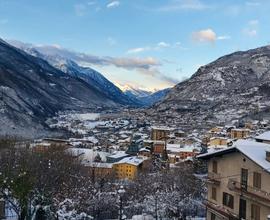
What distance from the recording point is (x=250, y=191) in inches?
958

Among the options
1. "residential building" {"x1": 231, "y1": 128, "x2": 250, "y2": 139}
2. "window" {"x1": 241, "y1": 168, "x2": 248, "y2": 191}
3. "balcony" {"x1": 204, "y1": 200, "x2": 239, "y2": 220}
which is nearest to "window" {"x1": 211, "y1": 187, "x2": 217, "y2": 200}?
"balcony" {"x1": 204, "y1": 200, "x2": 239, "y2": 220}

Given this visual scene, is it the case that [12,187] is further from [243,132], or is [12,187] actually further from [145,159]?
[243,132]

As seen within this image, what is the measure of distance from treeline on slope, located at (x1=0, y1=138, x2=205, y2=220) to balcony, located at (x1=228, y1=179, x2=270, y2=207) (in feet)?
41.8

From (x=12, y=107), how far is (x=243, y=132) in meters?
91.6

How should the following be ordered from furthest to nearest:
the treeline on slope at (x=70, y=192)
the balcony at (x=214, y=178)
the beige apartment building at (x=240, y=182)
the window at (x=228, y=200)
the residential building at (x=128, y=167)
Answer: the residential building at (x=128, y=167) → the treeline on slope at (x=70, y=192) → the balcony at (x=214, y=178) → the window at (x=228, y=200) → the beige apartment building at (x=240, y=182)

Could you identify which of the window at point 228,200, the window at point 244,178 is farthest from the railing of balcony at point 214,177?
the window at point 244,178

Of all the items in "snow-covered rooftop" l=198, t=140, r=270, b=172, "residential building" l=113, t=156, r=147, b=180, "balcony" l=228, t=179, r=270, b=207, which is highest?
"snow-covered rooftop" l=198, t=140, r=270, b=172

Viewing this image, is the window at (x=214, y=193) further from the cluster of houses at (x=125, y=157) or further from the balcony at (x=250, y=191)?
the cluster of houses at (x=125, y=157)

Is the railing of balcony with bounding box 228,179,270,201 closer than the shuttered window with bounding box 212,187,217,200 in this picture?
Yes

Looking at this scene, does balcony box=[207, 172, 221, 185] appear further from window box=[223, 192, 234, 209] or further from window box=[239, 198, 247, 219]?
window box=[239, 198, 247, 219]

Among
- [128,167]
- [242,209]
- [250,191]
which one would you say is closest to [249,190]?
[250,191]

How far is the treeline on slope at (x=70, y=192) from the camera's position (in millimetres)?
32500

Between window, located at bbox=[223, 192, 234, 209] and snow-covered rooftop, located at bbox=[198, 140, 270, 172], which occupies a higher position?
snow-covered rooftop, located at bbox=[198, 140, 270, 172]

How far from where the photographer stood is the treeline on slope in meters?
32.5
